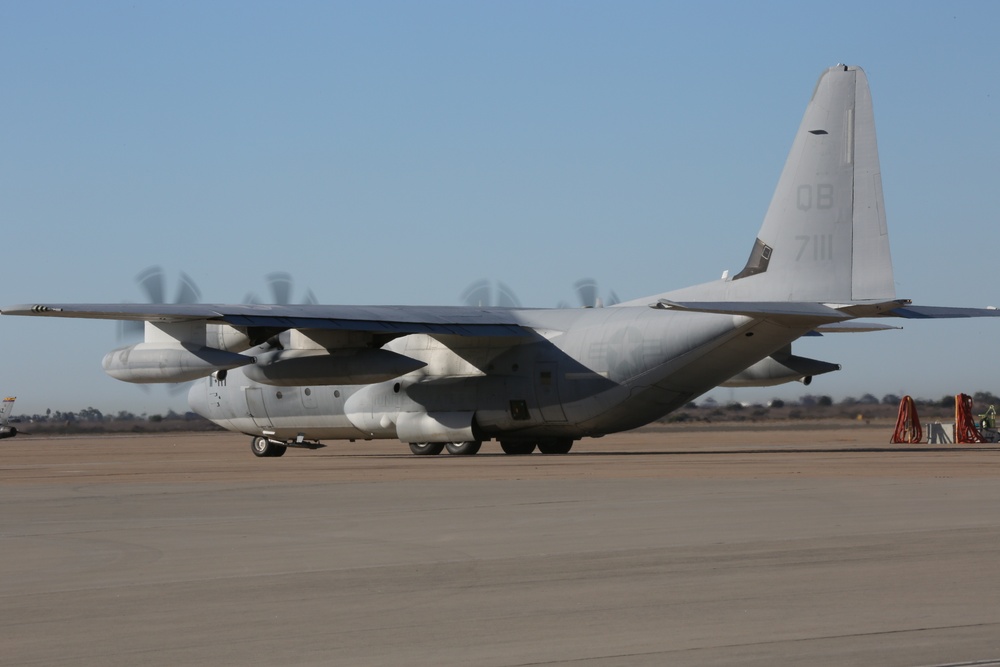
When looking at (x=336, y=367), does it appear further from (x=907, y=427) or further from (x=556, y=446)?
(x=907, y=427)

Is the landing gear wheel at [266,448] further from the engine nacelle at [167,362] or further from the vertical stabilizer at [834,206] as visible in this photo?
the vertical stabilizer at [834,206]

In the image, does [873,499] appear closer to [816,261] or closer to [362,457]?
[816,261]

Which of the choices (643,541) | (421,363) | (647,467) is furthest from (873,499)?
(421,363)

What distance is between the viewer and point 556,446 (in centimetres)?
3791

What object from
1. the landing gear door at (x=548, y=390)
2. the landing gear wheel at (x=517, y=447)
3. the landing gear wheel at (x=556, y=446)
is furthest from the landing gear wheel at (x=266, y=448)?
the landing gear door at (x=548, y=390)

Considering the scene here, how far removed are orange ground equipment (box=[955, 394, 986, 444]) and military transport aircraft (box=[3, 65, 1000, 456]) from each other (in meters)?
7.40

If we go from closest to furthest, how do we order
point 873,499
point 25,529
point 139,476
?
point 25,529 < point 873,499 < point 139,476

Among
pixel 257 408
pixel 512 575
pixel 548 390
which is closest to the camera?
pixel 512 575

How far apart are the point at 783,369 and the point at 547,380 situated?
7.89 m

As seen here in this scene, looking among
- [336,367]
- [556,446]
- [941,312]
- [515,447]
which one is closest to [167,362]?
[336,367]

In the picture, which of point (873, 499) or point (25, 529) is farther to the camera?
point (873, 499)

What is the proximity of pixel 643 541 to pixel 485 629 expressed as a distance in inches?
191

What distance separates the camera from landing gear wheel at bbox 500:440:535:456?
3781 cm

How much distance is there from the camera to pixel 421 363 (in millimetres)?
34188
